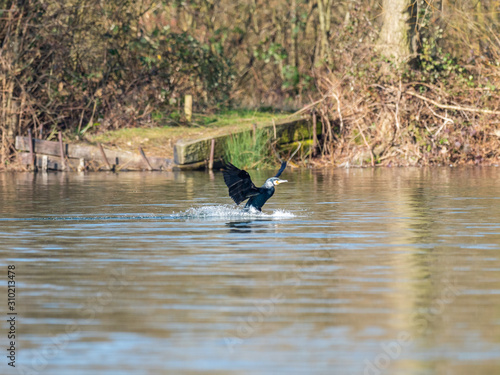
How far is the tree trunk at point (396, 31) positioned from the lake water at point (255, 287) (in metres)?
13.0

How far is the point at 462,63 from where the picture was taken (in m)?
28.9

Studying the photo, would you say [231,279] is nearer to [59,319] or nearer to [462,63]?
[59,319]

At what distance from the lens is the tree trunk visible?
2775cm

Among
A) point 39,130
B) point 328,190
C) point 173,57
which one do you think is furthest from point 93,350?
point 173,57

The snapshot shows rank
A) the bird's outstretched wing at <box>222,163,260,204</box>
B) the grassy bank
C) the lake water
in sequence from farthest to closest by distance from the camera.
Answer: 1. the grassy bank
2. the bird's outstretched wing at <box>222,163,260,204</box>
3. the lake water

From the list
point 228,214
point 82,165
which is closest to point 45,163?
point 82,165

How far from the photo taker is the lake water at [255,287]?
567cm

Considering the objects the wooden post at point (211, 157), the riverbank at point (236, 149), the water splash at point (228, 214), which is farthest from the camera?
the riverbank at point (236, 149)

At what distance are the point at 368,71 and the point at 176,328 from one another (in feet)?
75.4

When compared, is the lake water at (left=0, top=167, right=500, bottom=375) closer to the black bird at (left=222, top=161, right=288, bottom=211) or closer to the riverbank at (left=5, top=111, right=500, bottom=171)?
the black bird at (left=222, top=161, right=288, bottom=211)

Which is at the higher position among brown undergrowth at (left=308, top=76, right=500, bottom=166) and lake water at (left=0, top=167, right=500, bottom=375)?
brown undergrowth at (left=308, top=76, right=500, bottom=166)

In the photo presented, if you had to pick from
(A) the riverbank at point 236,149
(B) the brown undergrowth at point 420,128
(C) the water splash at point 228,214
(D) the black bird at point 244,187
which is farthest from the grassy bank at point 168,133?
(D) the black bird at point 244,187

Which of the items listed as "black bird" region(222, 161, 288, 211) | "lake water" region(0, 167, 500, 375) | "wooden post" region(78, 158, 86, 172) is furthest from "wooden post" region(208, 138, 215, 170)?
"black bird" region(222, 161, 288, 211)

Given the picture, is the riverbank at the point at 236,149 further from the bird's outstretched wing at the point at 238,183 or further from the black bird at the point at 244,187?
the bird's outstretched wing at the point at 238,183
